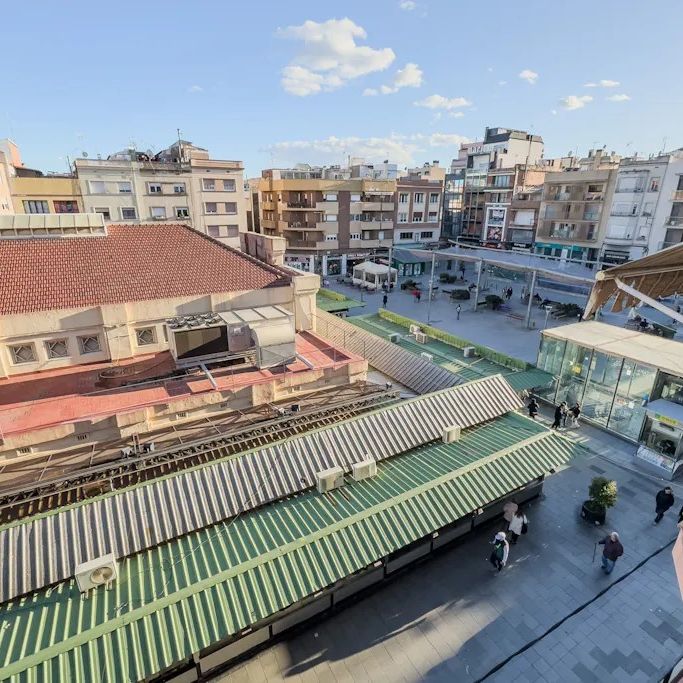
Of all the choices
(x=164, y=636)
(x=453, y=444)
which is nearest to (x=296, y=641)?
(x=164, y=636)

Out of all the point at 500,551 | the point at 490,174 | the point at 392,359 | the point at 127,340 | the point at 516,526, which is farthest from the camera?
the point at 490,174

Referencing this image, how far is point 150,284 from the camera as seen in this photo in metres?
18.5

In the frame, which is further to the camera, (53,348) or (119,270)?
(119,270)

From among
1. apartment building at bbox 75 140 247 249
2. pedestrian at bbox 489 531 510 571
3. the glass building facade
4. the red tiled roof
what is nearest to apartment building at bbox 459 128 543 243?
apartment building at bbox 75 140 247 249

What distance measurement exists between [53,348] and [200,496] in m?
10.4

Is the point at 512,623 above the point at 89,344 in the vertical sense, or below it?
below

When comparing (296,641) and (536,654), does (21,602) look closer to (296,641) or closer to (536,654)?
(296,641)

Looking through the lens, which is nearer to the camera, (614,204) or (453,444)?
(453,444)

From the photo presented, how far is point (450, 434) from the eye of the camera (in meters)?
14.6

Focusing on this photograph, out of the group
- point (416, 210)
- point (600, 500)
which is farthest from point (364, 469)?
point (416, 210)

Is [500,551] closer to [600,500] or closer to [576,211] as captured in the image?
[600,500]

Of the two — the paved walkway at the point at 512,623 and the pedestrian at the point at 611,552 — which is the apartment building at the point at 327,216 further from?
the pedestrian at the point at 611,552

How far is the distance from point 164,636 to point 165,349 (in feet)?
42.5

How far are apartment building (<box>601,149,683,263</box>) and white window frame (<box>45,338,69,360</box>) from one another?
55902 mm
